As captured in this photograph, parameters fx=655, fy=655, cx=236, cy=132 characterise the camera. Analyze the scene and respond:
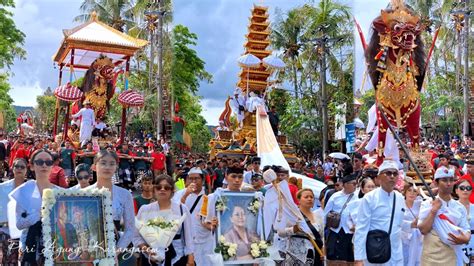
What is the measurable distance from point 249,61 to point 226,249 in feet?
64.7

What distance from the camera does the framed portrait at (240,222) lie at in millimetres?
7020

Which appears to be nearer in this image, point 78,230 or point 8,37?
point 78,230

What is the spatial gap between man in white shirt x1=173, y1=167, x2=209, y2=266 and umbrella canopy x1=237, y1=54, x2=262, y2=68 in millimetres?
17889

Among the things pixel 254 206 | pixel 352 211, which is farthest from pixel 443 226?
pixel 254 206

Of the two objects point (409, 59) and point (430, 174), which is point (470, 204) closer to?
point (430, 174)

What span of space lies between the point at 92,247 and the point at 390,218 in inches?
121

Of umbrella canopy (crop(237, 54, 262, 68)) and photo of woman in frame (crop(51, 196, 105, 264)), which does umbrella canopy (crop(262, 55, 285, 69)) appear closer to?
umbrella canopy (crop(237, 54, 262, 68))

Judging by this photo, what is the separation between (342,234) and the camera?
842 centimetres

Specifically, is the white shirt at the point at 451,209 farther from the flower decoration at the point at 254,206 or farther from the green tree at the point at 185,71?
the green tree at the point at 185,71

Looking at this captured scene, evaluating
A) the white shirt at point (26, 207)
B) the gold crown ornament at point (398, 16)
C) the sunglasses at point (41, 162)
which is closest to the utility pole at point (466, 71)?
the gold crown ornament at point (398, 16)

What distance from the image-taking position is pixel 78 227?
588 centimetres

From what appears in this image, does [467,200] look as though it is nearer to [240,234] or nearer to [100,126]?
[240,234]

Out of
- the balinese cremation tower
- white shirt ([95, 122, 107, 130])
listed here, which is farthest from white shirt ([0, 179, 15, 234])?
the balinese cremation tower

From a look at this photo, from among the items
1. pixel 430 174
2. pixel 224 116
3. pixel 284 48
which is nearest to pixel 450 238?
pixel 430 174
